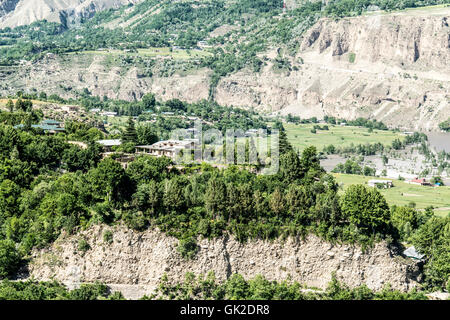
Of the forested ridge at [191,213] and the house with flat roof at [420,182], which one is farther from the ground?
the forested ridge at [191,213]

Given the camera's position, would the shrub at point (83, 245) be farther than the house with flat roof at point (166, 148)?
No

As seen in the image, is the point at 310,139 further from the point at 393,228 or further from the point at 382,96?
the point at 393,228

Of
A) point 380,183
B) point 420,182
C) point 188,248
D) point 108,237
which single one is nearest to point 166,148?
point 108,237

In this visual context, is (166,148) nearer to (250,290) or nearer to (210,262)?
(210,262)

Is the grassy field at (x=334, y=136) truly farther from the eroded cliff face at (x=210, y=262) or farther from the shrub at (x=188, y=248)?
the shrub at (x=188, y=248)

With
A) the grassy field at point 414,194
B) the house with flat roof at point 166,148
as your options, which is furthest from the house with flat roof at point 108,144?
the grassy field at point 414,194

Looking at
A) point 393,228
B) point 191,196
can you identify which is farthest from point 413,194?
point 191,196
